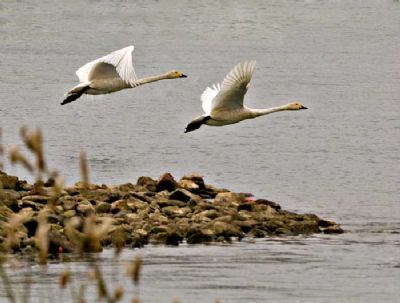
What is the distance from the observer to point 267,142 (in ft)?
136

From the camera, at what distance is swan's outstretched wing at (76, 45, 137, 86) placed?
73.4 ft

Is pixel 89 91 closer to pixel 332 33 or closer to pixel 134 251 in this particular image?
pixel 134 251

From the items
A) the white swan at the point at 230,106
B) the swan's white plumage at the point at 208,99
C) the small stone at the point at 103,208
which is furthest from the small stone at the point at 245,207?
the white swan at the point at 230,106

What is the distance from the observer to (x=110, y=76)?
22.7 metres

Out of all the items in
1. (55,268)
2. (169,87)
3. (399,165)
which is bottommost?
(55,268)

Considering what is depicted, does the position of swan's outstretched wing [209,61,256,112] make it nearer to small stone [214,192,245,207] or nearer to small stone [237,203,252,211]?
small stone [237,203,252,211]

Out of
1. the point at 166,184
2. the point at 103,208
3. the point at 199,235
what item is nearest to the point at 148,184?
the point at 166,184

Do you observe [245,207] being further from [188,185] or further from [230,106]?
[230,106]

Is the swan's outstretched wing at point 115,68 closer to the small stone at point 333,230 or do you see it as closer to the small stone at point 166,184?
the small stone at point 166,184

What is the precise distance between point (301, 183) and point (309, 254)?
11313 millimetres

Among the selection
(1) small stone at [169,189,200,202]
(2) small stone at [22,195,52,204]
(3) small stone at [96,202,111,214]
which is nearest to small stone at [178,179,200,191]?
(1) small stone at [169,189,200,202]

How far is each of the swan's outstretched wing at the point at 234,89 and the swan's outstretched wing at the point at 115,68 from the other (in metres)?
1.71

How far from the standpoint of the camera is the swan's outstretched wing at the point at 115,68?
73.4ft

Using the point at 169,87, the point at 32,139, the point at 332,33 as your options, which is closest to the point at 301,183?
the point at 169,87
